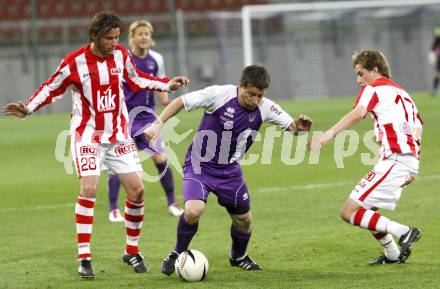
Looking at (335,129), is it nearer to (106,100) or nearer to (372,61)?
(372,61)

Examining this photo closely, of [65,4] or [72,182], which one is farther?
[65,4]

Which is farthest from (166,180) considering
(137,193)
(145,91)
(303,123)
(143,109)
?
(303,123)

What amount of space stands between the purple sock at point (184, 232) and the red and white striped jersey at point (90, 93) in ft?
3.23

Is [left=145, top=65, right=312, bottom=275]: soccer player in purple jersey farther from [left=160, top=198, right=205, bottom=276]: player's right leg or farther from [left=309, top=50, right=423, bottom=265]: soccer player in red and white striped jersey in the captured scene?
[left=309, top=50, right=423, bottom=265]: soccer player in red and white striped jersey

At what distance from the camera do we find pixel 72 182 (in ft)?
44.3

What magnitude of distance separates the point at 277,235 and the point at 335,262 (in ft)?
4.74

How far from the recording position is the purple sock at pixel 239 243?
24.3 feet

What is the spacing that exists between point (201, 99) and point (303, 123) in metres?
0.82

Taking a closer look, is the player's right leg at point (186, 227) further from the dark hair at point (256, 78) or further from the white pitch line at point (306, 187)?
the white pitch line at point (306, 187)

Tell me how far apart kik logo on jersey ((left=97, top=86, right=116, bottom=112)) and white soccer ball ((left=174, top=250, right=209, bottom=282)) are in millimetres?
1425

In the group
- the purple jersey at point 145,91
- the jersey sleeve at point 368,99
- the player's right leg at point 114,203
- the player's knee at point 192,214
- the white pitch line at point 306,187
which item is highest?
the jersey sleeve at point 368,99

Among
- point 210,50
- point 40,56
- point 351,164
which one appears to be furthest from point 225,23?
point 351,164

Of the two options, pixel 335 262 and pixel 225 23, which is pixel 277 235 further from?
pixel 225 23

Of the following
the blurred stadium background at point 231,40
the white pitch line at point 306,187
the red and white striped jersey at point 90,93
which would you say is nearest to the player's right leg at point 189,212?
the red and white striped jersey at point 90,93
